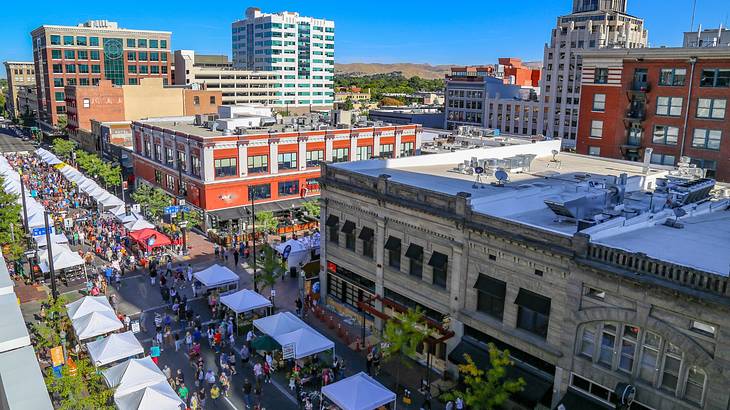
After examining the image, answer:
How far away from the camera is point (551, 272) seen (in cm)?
2222

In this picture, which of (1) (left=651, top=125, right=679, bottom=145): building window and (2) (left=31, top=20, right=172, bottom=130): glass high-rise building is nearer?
(1) (left=651, top=125, right=679, bottom=145): building window

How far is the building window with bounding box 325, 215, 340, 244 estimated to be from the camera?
34.1m

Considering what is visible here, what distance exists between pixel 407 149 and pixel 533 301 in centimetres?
4641

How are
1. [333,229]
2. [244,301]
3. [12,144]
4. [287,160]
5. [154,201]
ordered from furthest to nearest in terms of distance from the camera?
[12,144] → [287,160] → [154,201] → [333,229] → [244,301]

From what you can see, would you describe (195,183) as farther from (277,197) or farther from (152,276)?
(152,276)

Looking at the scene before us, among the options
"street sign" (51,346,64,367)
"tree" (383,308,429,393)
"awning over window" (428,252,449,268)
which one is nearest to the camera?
"street sign" (51,346,64,367)

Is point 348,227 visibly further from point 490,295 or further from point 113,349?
point 113,349

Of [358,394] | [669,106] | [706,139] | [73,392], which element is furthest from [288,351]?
[669,106]

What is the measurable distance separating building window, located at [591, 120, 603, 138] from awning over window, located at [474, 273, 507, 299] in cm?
3261

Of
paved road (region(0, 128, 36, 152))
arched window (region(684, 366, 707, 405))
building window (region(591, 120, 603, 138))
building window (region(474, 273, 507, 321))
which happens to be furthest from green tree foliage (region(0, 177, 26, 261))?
paved road (region(0, 128, 36, 152))

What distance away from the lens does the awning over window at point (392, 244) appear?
29856 mm

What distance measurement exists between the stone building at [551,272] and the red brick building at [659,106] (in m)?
10.7

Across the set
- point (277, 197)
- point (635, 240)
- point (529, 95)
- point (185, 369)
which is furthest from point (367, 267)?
point (529, 95)

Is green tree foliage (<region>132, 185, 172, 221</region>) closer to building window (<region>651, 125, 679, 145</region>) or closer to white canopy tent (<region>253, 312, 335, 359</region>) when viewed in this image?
white canopy tent (<region>253, 312, 335, 359</region>)
